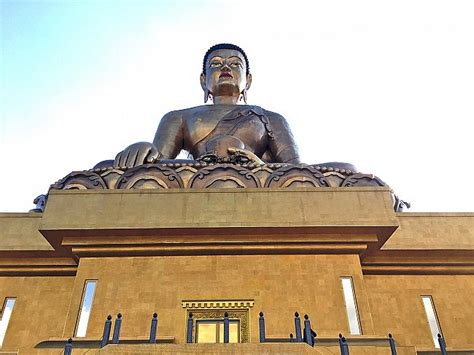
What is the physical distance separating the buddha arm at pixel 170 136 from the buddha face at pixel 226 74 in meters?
1.34

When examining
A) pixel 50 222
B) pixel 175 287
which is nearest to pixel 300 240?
pixel 175 287

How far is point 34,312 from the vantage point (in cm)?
562

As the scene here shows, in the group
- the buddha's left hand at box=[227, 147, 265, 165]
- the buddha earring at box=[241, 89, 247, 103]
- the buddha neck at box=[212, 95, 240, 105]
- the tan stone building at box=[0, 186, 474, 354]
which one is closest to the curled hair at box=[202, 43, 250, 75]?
the buddha earring at box=[241, 89, 247, 103]

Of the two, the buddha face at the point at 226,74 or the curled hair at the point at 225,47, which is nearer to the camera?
the buddha face at the point at 226,74

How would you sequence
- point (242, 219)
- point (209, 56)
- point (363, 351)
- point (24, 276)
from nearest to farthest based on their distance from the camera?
point (363, 351) → point (242, 219) → point (24, 276) → point (209, 56)

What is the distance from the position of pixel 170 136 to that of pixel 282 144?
1.94m

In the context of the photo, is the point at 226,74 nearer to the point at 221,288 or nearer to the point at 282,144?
the point at 282,144

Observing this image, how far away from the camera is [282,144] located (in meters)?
9.52

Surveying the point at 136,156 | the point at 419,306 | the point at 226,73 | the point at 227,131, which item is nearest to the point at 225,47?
the point at 226,73

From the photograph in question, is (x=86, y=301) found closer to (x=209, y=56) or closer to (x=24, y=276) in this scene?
(x=24, y=276)

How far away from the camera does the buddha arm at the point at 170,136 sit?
953cm

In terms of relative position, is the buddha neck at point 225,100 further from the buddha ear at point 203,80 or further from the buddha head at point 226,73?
the buddha ear at point 203,80

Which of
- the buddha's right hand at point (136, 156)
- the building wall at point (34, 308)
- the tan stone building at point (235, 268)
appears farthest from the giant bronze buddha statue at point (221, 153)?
the building wall at point (34, 308)

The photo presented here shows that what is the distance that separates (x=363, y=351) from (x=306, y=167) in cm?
289
